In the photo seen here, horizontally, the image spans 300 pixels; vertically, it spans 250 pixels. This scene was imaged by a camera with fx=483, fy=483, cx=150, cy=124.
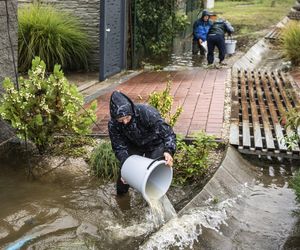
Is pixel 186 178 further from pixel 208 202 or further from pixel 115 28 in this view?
pixel 115 28

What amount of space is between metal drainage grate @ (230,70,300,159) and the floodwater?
36.3 inches

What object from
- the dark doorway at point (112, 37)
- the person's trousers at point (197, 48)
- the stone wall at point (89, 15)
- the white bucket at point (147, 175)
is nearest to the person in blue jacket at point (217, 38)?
the person's trousers at point (197, 48)

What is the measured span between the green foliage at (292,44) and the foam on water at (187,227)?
8.63 m

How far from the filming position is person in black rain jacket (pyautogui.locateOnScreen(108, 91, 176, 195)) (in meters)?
4.46

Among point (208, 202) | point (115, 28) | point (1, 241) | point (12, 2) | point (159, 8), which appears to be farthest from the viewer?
point (159, 8)

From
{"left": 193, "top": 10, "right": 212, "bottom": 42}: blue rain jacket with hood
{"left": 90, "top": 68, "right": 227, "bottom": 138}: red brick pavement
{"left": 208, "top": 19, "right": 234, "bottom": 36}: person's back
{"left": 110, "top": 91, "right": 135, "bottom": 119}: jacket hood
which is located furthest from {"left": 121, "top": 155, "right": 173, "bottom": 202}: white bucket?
{"left": 193, "top": 10, "right": 212, "bottom": 42}: blue rain jacket with hood

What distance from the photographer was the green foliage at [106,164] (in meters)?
5.39

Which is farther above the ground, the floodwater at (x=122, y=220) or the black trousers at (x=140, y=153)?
the black trousers at (x=140, y=153)

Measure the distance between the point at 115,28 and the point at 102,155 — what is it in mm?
5751

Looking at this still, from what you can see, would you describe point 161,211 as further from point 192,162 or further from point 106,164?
point 106,164

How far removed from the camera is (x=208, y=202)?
16.2ft

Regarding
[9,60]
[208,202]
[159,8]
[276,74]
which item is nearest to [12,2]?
[9,60]

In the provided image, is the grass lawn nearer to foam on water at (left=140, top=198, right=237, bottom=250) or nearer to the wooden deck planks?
the wooden deck planks

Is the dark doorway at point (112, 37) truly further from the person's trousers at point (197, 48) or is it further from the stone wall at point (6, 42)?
the stone wall at point (6, 42)
